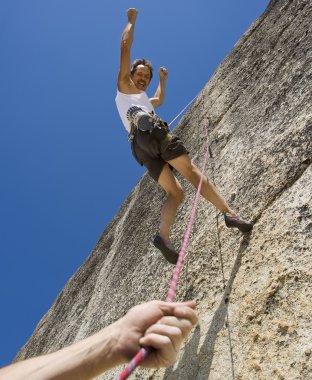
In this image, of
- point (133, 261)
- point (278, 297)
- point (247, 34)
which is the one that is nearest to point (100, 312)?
point (133, 261)

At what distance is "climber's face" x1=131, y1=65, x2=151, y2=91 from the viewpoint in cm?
416

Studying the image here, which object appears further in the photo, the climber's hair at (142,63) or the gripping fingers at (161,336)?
the climber's hair at (142,63)

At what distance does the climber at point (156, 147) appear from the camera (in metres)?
3.30

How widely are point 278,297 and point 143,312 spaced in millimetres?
1139

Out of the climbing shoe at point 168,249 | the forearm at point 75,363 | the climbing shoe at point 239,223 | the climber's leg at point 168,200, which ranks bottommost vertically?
the forearm at point 75,363

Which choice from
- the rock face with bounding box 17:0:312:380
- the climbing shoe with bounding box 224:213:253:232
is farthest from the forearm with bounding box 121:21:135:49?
the climbing shoe with bounding box 224:213:253:232

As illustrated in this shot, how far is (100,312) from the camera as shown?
4656mm

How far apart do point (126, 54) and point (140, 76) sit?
1.89 ft

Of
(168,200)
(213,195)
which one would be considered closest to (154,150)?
(168,200)

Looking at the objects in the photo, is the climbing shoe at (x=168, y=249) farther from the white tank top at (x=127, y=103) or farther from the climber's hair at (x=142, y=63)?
the climber's hair at (x=142, y=63)

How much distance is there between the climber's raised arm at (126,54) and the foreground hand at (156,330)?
279 centimetres

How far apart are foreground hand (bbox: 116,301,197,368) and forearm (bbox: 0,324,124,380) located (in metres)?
0.04

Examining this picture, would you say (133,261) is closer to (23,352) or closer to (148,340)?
(148,340)

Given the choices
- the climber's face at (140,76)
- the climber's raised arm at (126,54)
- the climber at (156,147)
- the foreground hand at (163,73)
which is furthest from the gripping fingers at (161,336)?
the foreground hand at (163,73)
